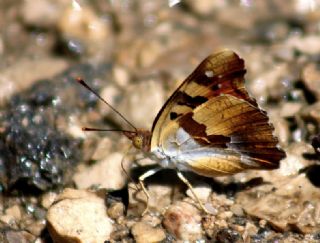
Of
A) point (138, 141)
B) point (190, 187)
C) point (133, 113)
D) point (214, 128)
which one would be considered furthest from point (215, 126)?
point (133, 113)

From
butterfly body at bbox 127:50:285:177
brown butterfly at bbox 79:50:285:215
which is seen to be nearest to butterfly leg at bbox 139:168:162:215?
brown butterfly at bbox 79:50:285:215

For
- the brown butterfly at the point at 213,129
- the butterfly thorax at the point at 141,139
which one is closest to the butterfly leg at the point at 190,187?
the brown butterfly at the point at 213,129

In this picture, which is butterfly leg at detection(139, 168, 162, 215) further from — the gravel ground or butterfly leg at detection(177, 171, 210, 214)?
butterfly leg at detection(177, 171, 210, 214)

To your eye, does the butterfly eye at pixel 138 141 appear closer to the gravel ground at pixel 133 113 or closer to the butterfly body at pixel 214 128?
the butterfly body at pixel 214 128

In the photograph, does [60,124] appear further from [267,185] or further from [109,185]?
[267,185]

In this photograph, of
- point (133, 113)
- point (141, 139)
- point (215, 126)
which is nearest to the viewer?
point (215, 126)

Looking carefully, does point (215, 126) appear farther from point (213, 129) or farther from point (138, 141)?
point (138, 141)

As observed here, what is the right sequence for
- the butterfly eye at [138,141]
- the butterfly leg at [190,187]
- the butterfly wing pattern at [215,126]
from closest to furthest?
the butterfly wing pattern at [215,126] < the butterfly leg at [190,187] < the butterfly eye at [138,141]
